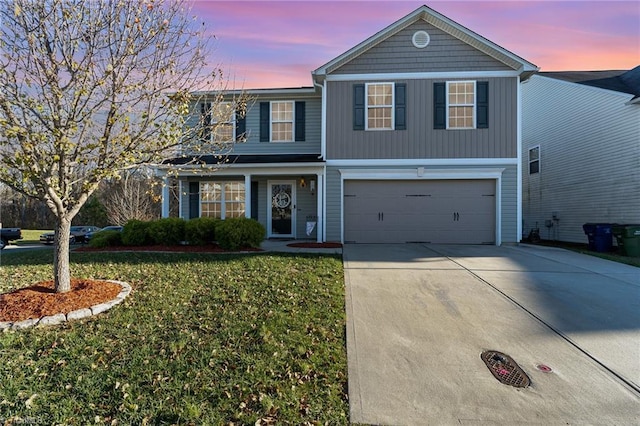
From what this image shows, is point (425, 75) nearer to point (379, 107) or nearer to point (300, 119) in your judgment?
point (379, 107)

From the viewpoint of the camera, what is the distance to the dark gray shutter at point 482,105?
11.1m

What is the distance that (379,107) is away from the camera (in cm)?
1134

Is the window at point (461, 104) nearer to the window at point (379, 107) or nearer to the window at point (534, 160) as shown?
the window at point (379, 107)

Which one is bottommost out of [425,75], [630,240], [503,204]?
[630,240]

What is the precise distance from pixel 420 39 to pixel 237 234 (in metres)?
8.61

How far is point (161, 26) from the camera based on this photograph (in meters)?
4.84

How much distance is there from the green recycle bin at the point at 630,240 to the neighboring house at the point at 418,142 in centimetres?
262

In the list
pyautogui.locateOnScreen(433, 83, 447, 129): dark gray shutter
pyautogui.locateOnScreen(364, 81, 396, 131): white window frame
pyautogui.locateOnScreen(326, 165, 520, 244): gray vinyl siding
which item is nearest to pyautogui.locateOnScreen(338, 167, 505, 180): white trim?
pyautogui.locateOnScreen(326, 165, 520, 244): gray vinyl siding

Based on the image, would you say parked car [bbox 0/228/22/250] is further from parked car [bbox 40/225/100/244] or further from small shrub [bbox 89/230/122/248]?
small shrub [bbox 89/230/122/248]

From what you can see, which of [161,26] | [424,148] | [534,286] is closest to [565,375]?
[534,286]

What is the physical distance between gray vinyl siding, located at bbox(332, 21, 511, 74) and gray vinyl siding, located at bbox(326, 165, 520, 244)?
325cm

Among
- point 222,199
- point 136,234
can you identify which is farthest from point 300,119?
point 136,234

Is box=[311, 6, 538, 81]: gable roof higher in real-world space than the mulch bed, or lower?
higher

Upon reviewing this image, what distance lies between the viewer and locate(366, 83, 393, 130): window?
37.2 feet
